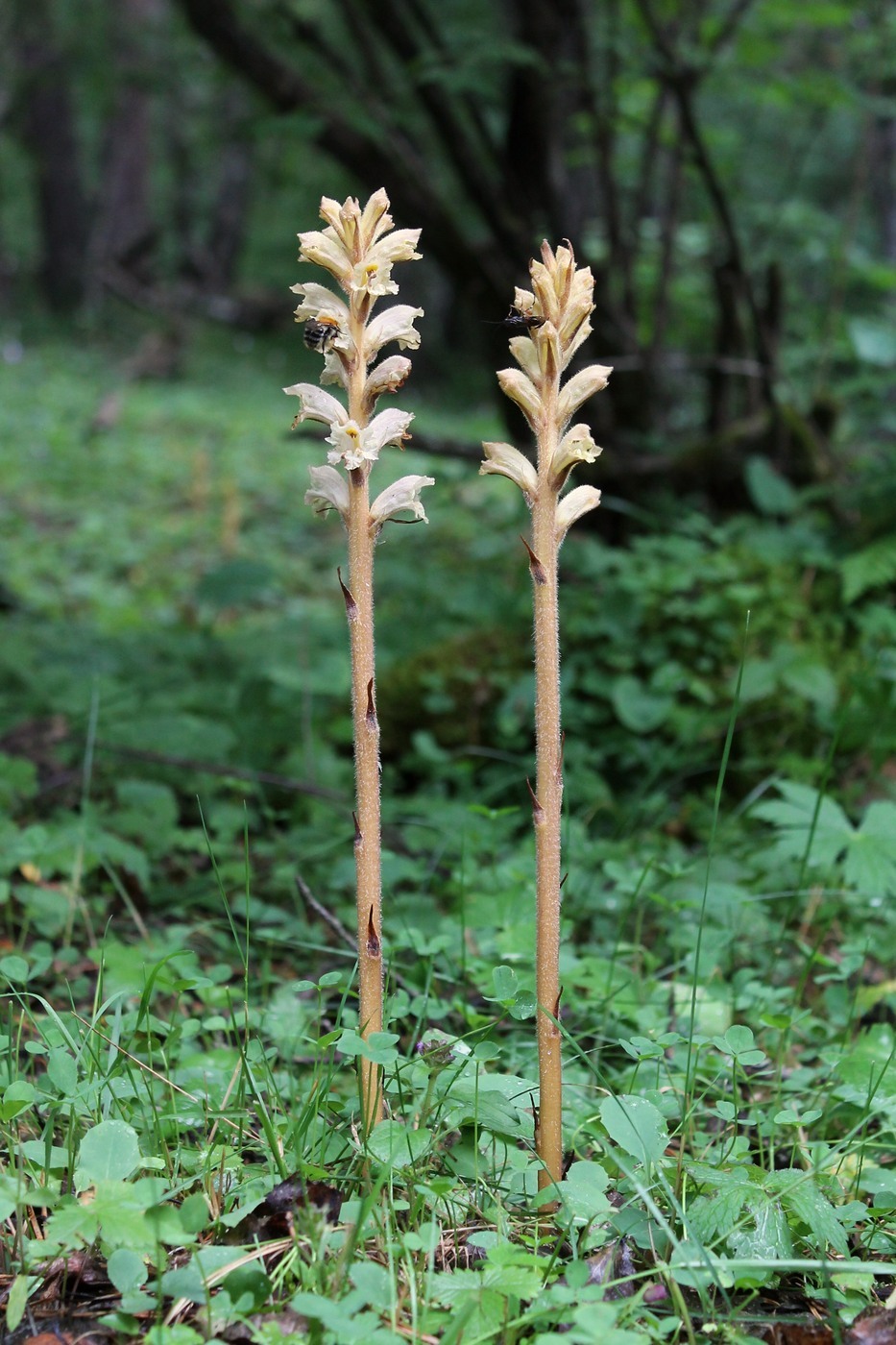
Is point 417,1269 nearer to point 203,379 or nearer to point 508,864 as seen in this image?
point 508,864

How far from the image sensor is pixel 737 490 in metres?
4.56

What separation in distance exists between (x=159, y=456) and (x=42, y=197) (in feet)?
34.9

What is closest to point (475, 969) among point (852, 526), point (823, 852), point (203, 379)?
point (823, 852)

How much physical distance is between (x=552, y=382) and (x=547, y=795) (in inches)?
21.4

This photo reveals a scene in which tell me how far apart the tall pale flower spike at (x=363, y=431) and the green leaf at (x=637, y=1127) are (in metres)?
0.32

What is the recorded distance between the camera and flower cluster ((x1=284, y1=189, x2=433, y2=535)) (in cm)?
137

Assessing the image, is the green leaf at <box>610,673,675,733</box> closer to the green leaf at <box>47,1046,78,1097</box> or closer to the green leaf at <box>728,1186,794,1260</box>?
the green leaf at <box>728,1186,794,1260</box>

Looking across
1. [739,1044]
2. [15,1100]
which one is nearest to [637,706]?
[739,1044]

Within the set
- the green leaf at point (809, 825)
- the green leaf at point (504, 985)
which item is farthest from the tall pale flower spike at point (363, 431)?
the green leaf at point (809, 825)

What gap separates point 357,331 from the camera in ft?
4.54

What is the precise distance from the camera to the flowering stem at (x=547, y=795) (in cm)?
138

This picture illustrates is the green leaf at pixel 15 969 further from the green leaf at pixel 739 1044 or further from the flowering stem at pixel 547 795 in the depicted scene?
the green leaf at pixel 739 1044

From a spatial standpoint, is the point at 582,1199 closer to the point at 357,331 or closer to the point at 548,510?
the point at 548,510

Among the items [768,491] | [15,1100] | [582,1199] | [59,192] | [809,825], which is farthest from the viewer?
[59,192]
